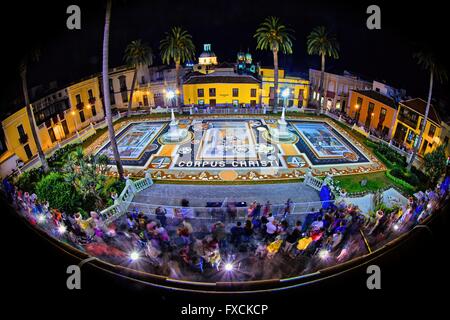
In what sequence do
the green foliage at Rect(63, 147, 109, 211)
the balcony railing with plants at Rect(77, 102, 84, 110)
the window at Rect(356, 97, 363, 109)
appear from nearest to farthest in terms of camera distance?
the green foliage at Rect(63, 147, 109, 211), the balcony railing with plants at Rect(77, 102, 84, 110), the window at Rect(356, 97, 363, 109)

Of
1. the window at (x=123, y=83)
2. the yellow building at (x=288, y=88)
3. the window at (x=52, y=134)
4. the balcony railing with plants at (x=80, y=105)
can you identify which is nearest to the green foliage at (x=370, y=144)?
the yellow building at (x=288, y=88)

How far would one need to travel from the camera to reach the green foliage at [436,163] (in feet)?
44.5

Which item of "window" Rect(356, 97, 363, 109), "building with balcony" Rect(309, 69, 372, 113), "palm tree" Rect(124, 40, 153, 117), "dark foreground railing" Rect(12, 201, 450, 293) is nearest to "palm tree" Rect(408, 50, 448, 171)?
"dark foreground railing" Rect(12, 201, 450, 293)

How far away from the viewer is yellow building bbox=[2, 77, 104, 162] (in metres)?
15.2

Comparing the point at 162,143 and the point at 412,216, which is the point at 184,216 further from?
the point at 162,143

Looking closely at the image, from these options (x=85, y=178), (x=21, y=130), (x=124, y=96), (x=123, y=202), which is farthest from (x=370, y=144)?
(x=124, y=96)

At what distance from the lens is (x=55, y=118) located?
Result: 2319cm

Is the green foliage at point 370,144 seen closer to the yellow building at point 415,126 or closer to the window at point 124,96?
the yellow building at point 415,126

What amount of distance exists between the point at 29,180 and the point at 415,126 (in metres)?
30.6

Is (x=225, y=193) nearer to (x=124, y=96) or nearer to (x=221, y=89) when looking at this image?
(x=221, y=89)

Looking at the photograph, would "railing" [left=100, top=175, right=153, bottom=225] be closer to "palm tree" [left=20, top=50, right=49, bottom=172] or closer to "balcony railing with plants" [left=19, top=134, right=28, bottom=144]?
"palm tree" [left=20, top=50, right=49, bottom=172]

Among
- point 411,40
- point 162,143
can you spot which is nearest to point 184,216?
point 162,143

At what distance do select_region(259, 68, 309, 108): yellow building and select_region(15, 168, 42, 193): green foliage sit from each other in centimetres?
3653

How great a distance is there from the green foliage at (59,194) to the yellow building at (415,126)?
2233 cm
